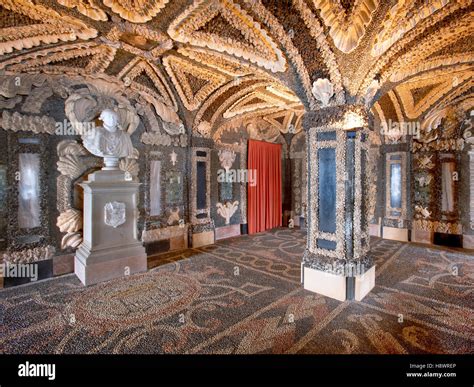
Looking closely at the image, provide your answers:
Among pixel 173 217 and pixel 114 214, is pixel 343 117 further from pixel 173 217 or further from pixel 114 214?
pixel 173 217

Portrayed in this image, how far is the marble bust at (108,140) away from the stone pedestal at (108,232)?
30 centimetres

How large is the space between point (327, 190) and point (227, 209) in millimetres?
3770

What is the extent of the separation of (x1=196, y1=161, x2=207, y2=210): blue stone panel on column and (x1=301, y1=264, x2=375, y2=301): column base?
313 cm

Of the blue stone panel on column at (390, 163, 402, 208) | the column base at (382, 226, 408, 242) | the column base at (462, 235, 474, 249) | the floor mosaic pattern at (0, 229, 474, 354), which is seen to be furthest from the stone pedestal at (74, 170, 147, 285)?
the column base at (462, 235, 474, 249)

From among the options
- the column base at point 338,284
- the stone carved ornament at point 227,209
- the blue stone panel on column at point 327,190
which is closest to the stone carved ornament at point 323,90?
Answer: the blue stone panel on column at point 327,190

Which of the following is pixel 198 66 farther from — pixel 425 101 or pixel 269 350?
pixel 425 101

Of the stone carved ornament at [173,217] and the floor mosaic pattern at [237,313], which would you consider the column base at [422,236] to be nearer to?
the floor mosaic pattern at [237,313]

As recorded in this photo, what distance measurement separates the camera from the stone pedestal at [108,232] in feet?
12.9

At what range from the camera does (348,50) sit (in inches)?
116

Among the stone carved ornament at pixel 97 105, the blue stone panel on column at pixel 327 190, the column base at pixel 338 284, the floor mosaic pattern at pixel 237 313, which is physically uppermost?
the stone carved ornament at pixel 97 105

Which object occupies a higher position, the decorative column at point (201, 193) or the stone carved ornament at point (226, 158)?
the stone carved ornament at point (226, 158)

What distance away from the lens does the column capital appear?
3252 millimetres

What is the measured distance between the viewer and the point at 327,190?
11.5 feet
